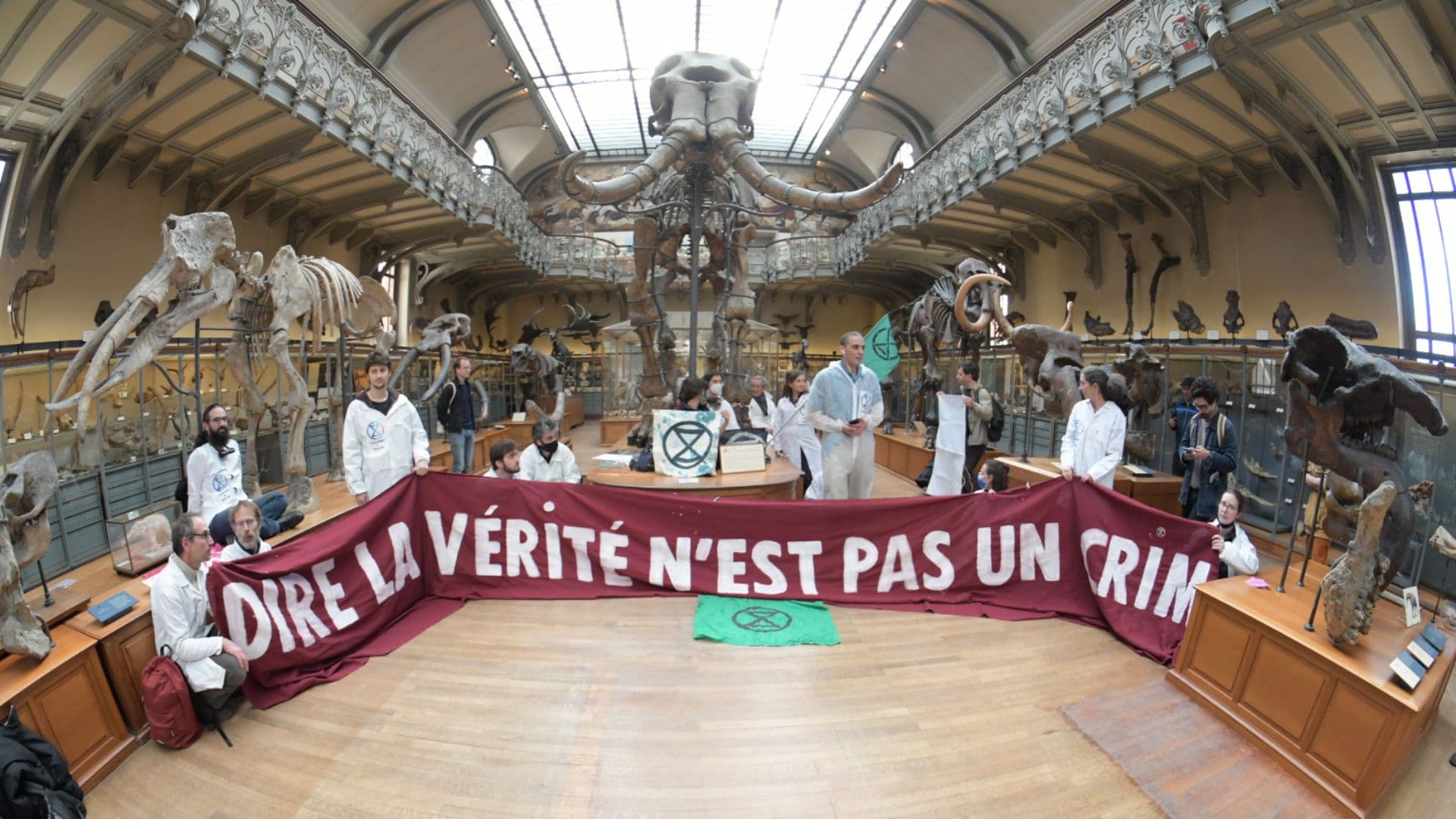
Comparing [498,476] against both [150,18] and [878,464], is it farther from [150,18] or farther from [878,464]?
[878,464]

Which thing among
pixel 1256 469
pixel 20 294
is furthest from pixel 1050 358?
pixel 20 294

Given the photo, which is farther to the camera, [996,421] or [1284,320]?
[1284,320]

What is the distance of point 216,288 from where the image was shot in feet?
14.0

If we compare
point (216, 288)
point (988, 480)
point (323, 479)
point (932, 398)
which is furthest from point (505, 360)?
point (988, 480)

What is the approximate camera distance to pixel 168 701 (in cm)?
280

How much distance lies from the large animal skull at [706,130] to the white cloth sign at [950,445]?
211 centimetres

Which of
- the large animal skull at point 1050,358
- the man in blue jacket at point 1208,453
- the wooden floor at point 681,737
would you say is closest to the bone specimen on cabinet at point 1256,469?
the man in blue jacket at point 1208,453

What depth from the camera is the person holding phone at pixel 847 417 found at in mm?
5090

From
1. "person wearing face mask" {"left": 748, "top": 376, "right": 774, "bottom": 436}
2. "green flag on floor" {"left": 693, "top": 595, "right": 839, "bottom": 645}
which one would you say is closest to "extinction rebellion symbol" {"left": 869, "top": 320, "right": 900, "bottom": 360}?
"person wearing face mask" {"left": 748, "top": 376, "right": 774, "bottom": 436}

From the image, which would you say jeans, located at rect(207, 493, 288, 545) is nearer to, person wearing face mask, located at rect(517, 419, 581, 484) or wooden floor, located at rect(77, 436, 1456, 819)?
wooden floor, located at rect(77, 436, 1456, 819)

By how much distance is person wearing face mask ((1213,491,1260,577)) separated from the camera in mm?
3506

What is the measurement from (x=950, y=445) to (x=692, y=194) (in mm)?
4041

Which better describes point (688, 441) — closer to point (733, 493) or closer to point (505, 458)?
point (733, 493)

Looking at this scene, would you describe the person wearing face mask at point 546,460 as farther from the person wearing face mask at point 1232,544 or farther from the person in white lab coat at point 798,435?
the person wearing face mask at point 1232,544
